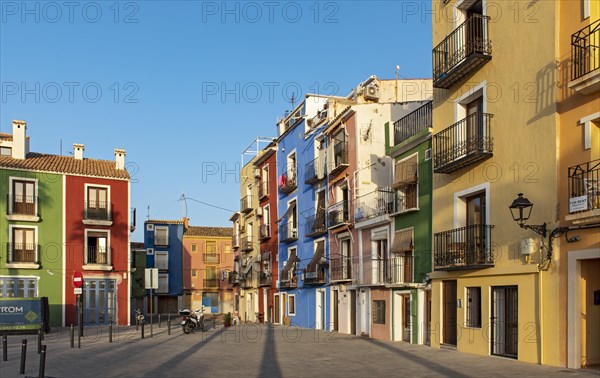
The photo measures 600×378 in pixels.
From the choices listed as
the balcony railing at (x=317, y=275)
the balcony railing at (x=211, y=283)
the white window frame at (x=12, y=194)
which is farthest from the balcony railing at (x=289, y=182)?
the balcony railing at (x=211, y=283)

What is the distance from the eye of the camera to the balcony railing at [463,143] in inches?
682

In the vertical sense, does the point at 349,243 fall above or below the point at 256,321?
above

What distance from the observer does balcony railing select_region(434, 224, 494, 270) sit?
673 inches

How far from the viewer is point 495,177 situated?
56.1 feet

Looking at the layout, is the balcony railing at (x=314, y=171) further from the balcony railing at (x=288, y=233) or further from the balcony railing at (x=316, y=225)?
the balcony railing at (x=288, y=233)

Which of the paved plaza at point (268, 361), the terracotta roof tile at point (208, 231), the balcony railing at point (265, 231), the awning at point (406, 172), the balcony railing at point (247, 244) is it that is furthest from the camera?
the terracotta roof tile at point (208, 231)

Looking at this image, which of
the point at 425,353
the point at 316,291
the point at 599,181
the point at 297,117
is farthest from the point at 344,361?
the point at 297,117

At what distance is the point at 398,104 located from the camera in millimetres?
28688

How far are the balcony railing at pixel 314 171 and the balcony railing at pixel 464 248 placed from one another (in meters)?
13.2

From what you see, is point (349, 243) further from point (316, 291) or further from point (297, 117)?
point (297, 117)

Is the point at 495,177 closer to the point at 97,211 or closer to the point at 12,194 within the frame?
the point at 97,211

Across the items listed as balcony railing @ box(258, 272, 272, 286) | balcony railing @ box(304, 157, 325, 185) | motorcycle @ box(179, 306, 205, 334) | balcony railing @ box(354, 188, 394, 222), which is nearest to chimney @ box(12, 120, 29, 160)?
motorcycle @ box(179, 306, 205, 334)

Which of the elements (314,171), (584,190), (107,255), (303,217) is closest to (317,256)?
(303,217)

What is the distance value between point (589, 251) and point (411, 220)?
9.69m
